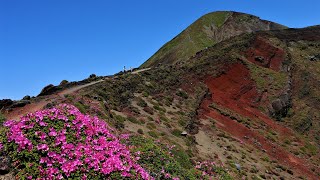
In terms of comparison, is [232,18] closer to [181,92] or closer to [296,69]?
[296,69]

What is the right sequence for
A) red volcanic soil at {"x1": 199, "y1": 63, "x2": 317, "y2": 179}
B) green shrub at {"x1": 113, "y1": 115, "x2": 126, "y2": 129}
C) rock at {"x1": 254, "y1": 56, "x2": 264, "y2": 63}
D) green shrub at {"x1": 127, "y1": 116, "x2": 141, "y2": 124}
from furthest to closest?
rock at {"x1": 254, "y1": 56, "x2": 264, "y2": 63} → red volcanic soil at {"x1": 199, "y1": 63, "x2": 317, "y2": 179} → green shrub at {"x1": 127, "y1": 116, "x2": 141, "y2": 124} → green shrub at {"x1": 113, "y1": 115, "x2": 126, "y2": 129}

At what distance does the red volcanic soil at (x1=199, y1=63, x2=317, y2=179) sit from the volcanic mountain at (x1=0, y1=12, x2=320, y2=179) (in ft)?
0.53

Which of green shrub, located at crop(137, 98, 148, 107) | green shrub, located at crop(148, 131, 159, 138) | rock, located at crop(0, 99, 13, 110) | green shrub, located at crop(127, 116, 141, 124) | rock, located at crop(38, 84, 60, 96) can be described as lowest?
green shrub, located at crop(148, 131, 159, 138)

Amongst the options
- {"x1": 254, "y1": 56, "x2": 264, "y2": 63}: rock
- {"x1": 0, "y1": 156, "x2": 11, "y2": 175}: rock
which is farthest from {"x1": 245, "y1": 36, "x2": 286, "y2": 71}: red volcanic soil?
{"x1": 0, "y1": 156, "x2": 11, "y2": 175}: rock

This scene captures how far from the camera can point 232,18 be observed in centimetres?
14588

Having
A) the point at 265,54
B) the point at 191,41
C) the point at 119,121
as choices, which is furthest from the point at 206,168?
the point at 191,41

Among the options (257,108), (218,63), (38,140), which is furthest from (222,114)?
(38,140)

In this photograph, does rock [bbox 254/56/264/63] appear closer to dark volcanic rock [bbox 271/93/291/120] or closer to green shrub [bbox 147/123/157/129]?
dark volcanic rock [bbox 271/93/291/120]

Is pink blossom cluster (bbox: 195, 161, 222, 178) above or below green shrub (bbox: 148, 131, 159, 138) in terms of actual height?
below

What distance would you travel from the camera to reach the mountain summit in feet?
392

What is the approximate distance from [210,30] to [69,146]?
130074mm

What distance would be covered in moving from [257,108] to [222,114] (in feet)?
36.9

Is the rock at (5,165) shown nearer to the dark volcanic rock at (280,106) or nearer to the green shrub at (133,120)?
the green shrub at (133,120)

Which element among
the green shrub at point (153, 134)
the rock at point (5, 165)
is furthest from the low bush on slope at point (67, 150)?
the green shrub at point (153, 134)
